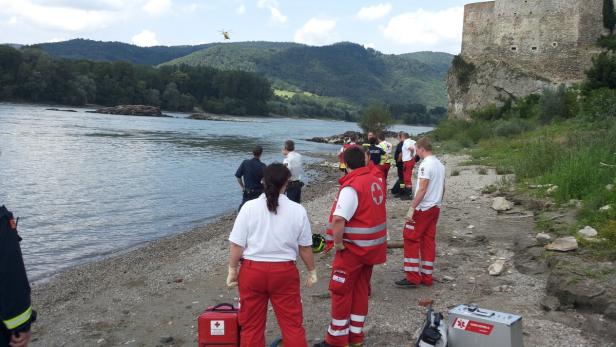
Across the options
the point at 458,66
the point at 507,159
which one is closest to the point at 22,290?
the point at 507,159

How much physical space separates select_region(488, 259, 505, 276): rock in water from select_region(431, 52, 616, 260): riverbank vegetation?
1.15m

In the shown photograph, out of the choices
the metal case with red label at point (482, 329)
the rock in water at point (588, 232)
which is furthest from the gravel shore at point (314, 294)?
the rock in water at point (588, 232)

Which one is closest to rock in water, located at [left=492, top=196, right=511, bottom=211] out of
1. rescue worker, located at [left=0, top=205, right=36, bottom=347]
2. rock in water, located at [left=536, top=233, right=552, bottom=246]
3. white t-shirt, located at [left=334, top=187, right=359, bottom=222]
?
rock in water, located at [left=536, top=233, right=552, bottom=246]

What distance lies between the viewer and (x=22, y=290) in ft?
11.2

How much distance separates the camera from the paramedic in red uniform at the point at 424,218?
698cm

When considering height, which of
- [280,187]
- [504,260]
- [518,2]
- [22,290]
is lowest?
[504,260]

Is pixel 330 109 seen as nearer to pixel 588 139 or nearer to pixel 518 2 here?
pixel 518 2

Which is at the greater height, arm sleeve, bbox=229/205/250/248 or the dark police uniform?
arm sleeve, bbox=229/205/250/248

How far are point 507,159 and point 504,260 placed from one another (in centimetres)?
1286

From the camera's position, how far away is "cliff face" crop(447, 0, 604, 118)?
34.2m

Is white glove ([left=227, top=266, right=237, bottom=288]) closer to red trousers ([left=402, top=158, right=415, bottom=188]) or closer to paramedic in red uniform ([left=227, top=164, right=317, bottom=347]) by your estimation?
paramedic in red uniform ([left=227, top=164, right=317, bottom=347])

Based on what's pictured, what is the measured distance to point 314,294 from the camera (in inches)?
287

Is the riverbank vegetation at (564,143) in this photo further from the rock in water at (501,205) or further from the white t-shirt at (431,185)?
the white t-shirt at (431,185)

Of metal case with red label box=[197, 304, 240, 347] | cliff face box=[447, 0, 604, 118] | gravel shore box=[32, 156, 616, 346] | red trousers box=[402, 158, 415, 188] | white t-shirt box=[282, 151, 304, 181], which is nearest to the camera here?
metal case with red label box=[197, 304, 240, 347]
